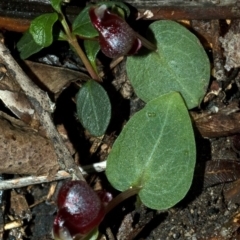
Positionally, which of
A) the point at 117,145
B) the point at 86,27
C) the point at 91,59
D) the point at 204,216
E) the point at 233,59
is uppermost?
the point at 86,27

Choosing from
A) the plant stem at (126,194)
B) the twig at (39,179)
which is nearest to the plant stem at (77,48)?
the twig at (39,179)

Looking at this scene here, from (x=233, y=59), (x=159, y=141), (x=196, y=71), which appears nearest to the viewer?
(x=159, y=141)

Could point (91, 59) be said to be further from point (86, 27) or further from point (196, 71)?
point (196, 71)

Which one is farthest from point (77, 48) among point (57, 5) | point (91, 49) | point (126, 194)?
point (126, 194)

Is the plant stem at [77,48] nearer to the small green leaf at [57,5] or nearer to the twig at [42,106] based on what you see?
the small green leaf at [57,5]

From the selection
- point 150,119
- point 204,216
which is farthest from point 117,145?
point 204,216

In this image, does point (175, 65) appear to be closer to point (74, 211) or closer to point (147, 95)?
point (147, 95)
